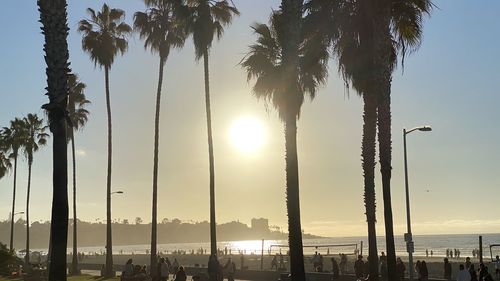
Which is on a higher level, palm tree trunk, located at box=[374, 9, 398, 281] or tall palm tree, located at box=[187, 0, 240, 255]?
tall palm tree, located at box=[187, 0, 240, 255]

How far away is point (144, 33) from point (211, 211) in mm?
13631

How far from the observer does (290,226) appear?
16.3 m

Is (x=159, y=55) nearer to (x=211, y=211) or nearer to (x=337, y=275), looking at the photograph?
(x=211, y=211)

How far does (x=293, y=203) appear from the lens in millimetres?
16297

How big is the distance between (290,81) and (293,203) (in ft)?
11.2

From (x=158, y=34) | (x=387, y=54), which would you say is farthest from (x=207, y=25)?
(x=387, y=54)

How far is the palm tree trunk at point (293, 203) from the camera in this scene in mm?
15922

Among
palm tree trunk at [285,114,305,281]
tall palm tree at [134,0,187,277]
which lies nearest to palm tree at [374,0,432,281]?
palm tree trunk at [285,114,305,281]

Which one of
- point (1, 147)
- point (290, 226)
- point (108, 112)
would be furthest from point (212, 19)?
point (1, 147)

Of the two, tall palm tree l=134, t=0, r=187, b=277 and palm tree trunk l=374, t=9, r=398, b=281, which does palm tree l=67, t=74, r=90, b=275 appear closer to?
tall palm tree l=134, t=0, r=187, b=277

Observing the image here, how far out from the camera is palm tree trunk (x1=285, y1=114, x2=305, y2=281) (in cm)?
1592

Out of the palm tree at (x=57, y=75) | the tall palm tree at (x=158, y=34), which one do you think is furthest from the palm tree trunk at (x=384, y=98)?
the tall palm tree at (x=158, y=34)

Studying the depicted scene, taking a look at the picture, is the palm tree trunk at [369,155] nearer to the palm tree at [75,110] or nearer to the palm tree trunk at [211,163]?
the palm tree trunk at [211,163]

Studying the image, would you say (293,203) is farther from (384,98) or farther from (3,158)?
(3,158)
